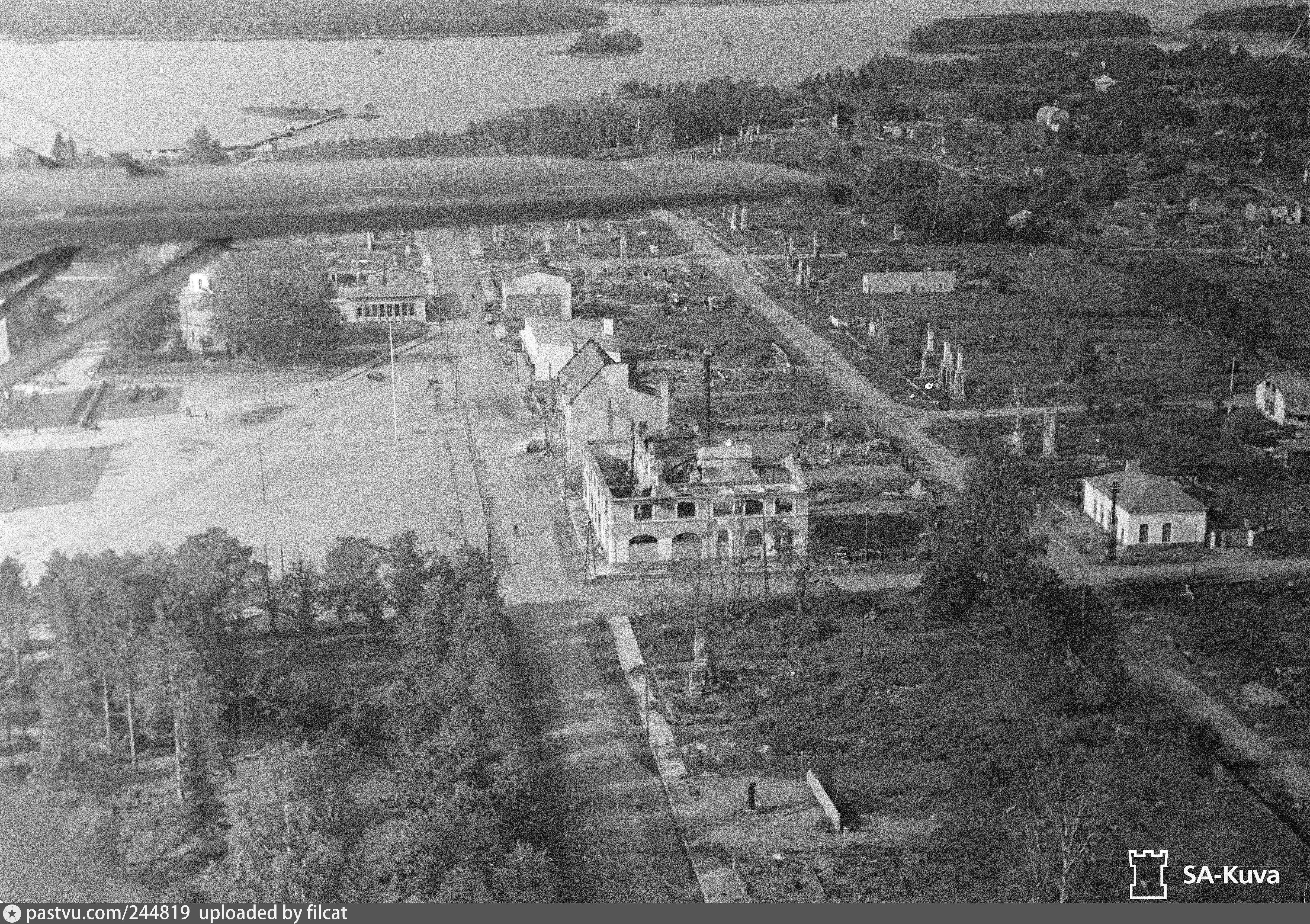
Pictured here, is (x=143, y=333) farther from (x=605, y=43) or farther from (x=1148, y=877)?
(x=1148, y=877)

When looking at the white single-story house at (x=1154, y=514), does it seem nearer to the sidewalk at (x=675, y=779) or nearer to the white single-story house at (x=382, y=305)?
the sidewalk at (x=675, y=779)

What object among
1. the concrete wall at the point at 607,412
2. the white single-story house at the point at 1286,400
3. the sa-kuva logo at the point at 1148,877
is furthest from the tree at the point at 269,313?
the sa-kuva logo at the point at 1148,877

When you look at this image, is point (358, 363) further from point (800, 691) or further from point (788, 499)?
point (800, 691)

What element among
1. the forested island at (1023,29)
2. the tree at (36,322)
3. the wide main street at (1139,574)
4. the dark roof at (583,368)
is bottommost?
the wide main street at (1139,574)

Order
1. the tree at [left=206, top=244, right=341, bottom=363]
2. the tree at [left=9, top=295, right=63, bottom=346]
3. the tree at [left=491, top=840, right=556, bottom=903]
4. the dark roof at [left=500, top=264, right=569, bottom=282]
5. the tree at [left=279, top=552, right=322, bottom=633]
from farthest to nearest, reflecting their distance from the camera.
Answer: the dark roof at [left=500, top=264, right=569, bottom=282], the tree at [left=206, top=244, right=341, bottom=363], the tree at [left=9, top=295, right=63, bottom=346], the tree at [left=279, top=552, right=322, bottom=633], the tree at [left=491, top=840, right=556, bottom=903]

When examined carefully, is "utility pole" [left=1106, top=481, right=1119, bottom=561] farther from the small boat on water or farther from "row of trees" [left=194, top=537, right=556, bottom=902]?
the small boat on water

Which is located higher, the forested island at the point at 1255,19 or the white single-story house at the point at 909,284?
the forested island at the point at 1255,19

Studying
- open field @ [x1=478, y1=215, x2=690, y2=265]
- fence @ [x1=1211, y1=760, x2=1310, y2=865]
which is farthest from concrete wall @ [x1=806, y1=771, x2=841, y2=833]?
open field @ [x1=478, y1=215, x2=690, y2=265]

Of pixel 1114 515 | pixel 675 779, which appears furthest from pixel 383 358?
pixel 675 779
